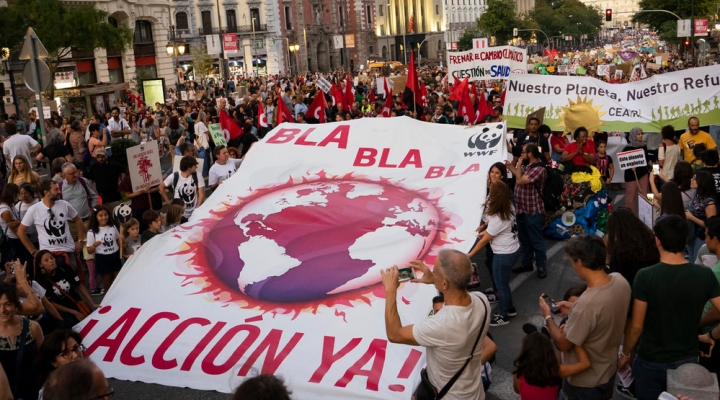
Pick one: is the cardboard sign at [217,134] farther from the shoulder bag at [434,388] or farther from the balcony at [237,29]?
the balcony at [237,29]

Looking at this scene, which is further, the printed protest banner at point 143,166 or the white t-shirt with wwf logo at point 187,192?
the printed protest banner at point 143,166

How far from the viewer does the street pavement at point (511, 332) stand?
5922mm

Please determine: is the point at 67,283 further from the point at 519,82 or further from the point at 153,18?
the point at 153,18

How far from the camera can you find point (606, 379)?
447 cm

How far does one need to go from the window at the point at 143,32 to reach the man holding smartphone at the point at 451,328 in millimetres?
46096

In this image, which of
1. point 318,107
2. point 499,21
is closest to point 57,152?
point 318,107

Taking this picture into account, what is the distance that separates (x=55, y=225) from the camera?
320 inches

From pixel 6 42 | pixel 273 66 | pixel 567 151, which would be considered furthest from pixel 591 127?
pixel 273 66

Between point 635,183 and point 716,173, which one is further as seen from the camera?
point 635,183

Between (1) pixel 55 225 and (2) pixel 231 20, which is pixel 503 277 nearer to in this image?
(1) pixel 55 225

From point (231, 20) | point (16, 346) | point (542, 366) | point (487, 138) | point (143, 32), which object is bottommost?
point (542, 366)

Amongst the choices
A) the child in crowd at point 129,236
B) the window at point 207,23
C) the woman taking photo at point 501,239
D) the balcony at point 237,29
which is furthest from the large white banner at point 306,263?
the window at point 207,23

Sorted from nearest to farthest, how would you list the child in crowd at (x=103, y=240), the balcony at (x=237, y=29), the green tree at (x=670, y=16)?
1. the child in crowd at (x=103, y=240)
2. the green tree at (x=670, y=16)
3. the balcony at (x=237, y=29)

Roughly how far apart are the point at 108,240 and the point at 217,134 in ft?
25.1
